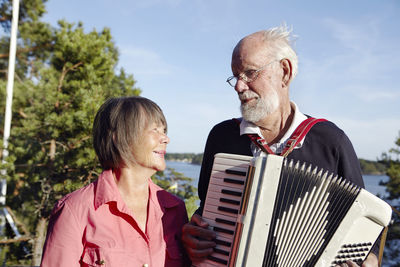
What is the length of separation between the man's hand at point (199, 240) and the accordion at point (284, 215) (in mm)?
33

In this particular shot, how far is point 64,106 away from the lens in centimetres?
625

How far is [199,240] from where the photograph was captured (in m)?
1.66

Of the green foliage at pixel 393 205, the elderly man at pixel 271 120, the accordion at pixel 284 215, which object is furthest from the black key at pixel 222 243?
the green foliage at pixel 393 205

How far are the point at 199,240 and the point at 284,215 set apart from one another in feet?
1.38

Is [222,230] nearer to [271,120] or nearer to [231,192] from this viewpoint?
[231,192]

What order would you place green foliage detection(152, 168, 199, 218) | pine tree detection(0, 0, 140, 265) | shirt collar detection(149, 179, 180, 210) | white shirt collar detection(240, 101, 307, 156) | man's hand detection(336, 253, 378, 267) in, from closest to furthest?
man's hand detection(336, 253, 378, 267)
shirt collar detection(149, 179, 180, 210)
white shirt collar detection(240, 101, 307, 156)
pine tree detection(0, 0, 140, 265)
green foliage detection(152, 168, 199, 218)

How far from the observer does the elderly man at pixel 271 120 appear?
2016mm

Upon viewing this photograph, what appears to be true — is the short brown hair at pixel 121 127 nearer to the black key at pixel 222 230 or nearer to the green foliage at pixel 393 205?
the black key at pixel 222 230

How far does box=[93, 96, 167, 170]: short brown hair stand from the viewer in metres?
1.79

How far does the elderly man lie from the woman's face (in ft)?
1.47

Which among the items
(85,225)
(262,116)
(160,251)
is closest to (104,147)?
(85,225)

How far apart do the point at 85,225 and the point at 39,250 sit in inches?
217

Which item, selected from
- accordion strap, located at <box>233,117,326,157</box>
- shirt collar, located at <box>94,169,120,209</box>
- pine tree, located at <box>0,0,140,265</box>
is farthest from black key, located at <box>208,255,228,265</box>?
pine tree, located at <box>0,0,140,265</box>

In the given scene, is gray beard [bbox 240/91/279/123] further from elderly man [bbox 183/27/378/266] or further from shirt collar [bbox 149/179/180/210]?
shirt collar [bbox 149/179/180/210]
